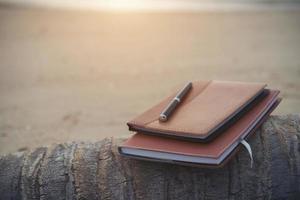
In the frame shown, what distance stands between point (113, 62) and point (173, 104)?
11.2 feet

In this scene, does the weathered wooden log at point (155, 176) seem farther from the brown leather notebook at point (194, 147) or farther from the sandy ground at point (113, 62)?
the sandy ground at point (113, 62)

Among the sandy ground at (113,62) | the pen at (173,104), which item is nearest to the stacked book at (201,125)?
the pen at (173,104)

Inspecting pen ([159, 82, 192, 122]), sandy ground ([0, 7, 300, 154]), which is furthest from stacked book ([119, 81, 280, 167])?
sandy ground ([0, 7, 300, 154])

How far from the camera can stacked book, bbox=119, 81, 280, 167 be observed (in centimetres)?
146

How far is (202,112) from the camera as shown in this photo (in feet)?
5.28

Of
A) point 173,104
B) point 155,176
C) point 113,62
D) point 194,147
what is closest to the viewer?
point 194,147

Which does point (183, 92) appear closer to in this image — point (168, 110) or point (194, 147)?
point (168, 110)

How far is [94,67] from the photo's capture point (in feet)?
16.1

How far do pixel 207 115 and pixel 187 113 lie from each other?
8cm

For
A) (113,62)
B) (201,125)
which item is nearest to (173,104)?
(201,125)

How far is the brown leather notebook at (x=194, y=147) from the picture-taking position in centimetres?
144

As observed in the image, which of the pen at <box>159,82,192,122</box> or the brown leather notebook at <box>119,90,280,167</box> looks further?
the pen at <box>159,82,192,122</box>

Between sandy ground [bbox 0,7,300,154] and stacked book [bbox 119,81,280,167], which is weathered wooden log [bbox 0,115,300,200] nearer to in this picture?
stacked book [bbox 119,81,280,167]

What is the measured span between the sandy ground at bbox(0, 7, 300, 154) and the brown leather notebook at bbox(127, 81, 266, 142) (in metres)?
1.50
